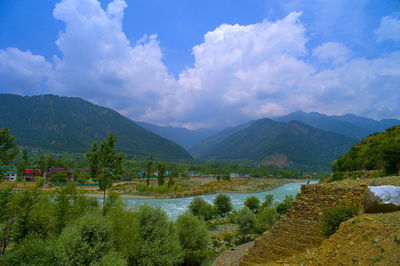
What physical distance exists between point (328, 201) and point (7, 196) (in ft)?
86.2

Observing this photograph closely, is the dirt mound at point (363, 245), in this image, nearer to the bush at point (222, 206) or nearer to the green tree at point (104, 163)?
the green tree at point (104, 163)

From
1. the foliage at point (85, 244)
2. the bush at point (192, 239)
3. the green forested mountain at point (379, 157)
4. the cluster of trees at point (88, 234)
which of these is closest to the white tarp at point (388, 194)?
the cluster of trees at point (88, 234)

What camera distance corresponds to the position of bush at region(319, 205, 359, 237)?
37.8 ft

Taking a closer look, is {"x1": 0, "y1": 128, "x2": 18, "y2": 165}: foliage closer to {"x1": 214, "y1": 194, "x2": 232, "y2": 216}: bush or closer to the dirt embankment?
the dirt embankment

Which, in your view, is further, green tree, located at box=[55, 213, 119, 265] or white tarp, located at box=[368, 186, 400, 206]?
green tree, located at box=[55, 213, 119, 265]

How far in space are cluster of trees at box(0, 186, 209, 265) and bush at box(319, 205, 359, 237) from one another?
12.2 metres

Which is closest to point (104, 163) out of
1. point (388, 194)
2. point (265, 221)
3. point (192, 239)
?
point (192, 239)

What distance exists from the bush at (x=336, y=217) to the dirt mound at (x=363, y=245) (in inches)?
41.2

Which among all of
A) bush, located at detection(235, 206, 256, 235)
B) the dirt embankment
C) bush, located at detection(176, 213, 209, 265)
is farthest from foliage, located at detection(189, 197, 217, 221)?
the dirt embankment

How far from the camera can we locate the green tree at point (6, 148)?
726 inches

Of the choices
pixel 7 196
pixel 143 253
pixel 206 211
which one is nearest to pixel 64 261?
pixel 143 253

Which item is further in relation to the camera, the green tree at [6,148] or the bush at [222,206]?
the bush at [222,206]

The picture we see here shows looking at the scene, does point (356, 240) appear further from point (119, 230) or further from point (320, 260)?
point (119, 230)

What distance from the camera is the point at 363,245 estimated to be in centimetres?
862
